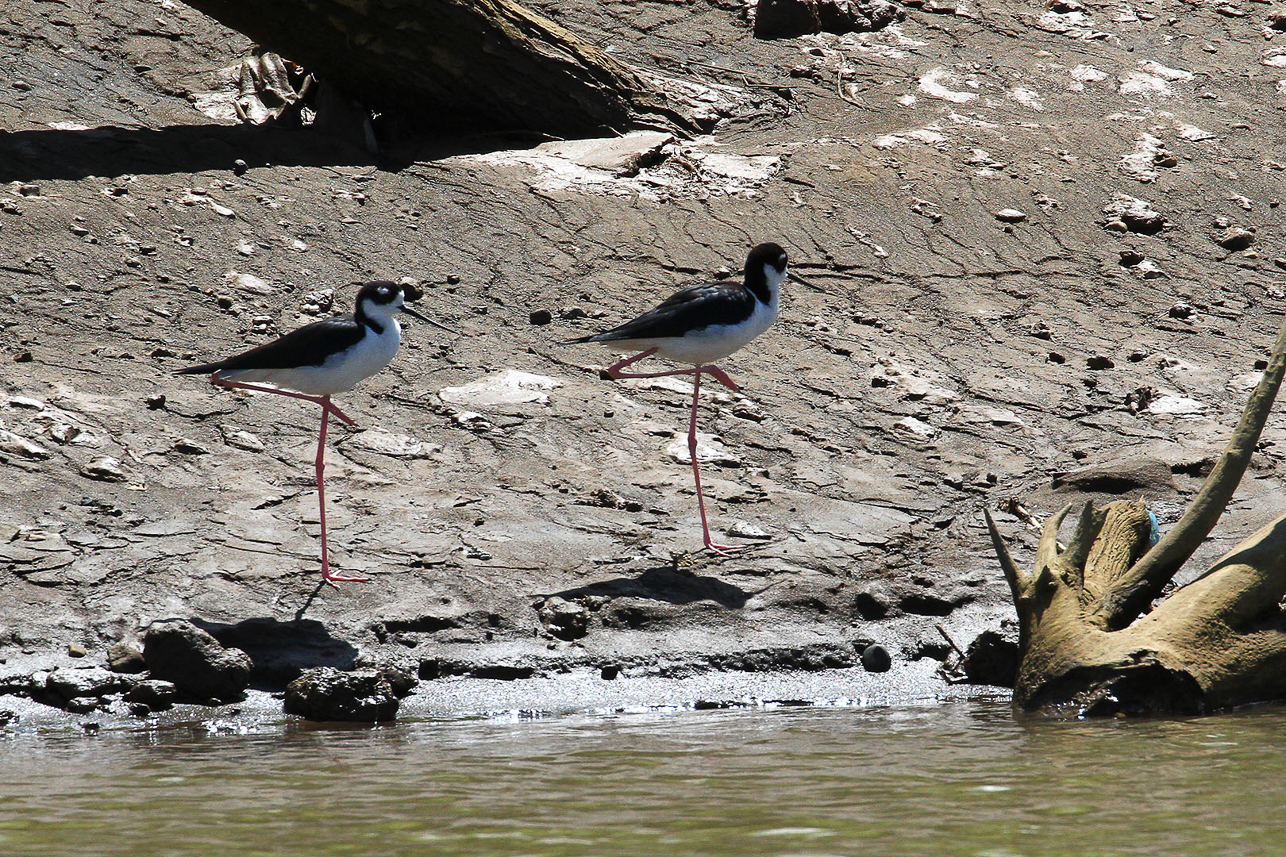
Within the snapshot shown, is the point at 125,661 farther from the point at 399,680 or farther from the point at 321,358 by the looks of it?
the point at 321,358

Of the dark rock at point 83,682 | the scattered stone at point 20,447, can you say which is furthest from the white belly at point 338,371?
the dark rock at point 83,682

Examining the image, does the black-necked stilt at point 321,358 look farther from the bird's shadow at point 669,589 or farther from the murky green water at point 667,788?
the murky green water at point 667,788

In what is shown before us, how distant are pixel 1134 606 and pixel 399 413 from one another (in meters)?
4.15

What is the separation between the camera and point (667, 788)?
422 cm

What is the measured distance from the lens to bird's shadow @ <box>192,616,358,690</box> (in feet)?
18.6

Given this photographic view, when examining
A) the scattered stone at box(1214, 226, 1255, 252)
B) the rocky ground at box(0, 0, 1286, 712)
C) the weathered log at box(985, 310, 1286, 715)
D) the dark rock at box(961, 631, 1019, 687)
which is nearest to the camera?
the weathered log at box(985, 310, 1286, 715)

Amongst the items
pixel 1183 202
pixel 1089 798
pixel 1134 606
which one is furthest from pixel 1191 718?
pixel 1183 202

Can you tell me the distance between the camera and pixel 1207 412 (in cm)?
828

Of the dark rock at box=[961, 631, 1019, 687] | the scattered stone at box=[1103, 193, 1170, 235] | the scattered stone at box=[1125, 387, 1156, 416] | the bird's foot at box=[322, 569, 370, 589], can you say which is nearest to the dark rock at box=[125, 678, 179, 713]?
the bird's foot at box=[322, 569, 370, 589]

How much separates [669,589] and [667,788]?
2189 millimetres

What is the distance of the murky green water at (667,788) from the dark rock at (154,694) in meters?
0.22

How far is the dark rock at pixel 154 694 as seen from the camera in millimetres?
5383

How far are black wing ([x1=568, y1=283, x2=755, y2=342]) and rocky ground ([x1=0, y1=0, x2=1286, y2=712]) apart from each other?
76 cm

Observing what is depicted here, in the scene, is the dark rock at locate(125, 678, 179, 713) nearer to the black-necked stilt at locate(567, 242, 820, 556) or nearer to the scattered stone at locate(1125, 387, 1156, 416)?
the black-necked stilt at locate(567, 242, 820, 556)
